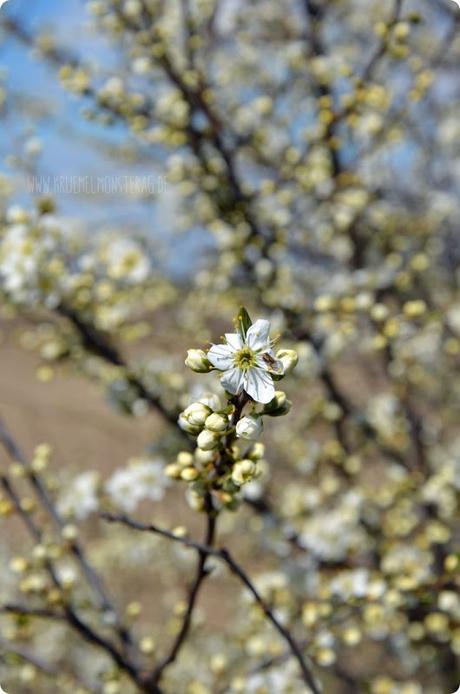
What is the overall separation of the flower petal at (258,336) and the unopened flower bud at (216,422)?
128 millimetres

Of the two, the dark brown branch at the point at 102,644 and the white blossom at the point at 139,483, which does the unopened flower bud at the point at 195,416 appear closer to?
the dark brown branch at the point at 102,644

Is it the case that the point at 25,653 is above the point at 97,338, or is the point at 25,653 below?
below

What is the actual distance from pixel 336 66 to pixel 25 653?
2681 millimetres

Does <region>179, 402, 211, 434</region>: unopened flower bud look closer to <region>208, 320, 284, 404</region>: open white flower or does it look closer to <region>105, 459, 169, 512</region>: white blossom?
<region>208, 320, 284, 404</region>: open white flower

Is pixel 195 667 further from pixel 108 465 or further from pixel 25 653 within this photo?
pixel 108 465

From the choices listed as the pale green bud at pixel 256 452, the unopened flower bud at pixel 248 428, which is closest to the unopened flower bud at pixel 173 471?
the pale green bud at pixel 256 452

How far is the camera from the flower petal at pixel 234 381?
0.98m

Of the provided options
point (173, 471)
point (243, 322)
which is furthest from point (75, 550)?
point (243, 322)

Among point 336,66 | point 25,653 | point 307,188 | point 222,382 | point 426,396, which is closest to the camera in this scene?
point 222,382

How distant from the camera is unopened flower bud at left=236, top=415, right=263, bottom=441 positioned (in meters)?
0.97

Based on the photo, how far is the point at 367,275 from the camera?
9.56 feet

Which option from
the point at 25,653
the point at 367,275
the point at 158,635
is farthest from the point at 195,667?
the point at 367,275

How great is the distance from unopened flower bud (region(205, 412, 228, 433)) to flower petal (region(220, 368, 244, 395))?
5cm

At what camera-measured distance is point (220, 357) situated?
3.31ft
